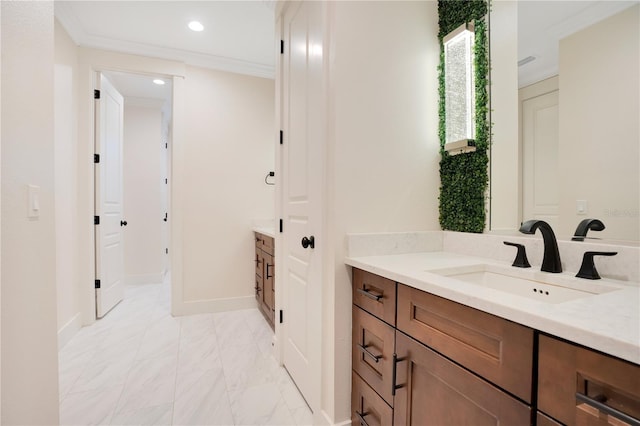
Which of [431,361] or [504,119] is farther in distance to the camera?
[504,119]

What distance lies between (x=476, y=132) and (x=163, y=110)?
4680mm

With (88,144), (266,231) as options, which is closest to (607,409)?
(266,231)

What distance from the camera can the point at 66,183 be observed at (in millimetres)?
2598

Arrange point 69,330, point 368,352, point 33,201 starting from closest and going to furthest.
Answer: point 33,201 → point 368,352 → point 69,330

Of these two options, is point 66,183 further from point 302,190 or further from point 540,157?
point 540,157

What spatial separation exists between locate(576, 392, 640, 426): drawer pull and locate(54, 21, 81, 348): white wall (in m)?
3.18

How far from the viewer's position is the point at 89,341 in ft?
8.42

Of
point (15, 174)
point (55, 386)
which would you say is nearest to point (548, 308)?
point (15, 174)

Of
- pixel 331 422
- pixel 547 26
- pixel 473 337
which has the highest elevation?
pixel 547 26

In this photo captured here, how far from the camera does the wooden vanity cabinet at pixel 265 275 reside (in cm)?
268

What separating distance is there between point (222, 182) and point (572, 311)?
10.5 feet

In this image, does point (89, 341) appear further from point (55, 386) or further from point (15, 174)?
point (15, 174)

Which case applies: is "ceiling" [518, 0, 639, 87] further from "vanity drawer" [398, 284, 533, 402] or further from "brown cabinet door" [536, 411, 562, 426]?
"brown cabinet door" [536, 411, 562, 426]

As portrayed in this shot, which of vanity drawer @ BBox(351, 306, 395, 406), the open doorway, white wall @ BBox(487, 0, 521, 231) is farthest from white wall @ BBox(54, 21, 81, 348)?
white wall @ BBox(487, 0, 521, 231)
